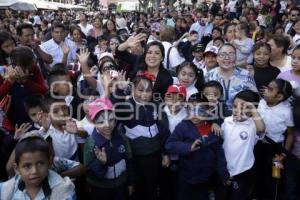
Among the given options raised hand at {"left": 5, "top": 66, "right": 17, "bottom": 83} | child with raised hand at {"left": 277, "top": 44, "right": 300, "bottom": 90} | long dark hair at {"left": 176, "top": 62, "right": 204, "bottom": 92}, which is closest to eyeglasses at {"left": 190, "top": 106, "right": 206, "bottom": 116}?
long dark hair at {"left": 176, "top": 62, "right": 204, "bottom": 92}

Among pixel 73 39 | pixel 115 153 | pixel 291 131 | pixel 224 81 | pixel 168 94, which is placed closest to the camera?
pixel 115 153

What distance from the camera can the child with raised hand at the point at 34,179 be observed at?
219 centimetres

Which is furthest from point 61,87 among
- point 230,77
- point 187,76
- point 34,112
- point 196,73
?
point 230,77

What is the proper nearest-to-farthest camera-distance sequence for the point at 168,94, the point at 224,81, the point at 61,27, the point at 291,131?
1. the point at 291,131
2. the point at 168,94
3. the point at 224,81
4. the point at 61,27

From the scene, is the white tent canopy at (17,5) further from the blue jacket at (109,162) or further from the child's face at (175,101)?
the blue jacket at (109,162)

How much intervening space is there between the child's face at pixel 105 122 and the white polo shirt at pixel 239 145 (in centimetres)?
107

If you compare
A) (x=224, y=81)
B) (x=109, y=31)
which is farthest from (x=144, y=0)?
(x=224, y=81)

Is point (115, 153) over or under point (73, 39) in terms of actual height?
under

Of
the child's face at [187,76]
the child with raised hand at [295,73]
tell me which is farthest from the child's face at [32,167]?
the child with raised hand at [295,73]

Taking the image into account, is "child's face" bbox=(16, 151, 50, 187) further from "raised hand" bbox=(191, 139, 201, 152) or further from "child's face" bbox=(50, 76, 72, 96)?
"child's face" bbox=(50, 76, 72, 96)

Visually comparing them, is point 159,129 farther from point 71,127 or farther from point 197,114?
point 71,127

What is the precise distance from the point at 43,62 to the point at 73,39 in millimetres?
1798

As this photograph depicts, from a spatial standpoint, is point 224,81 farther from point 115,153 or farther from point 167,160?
point 115,153

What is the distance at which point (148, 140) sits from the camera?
3.35 m
